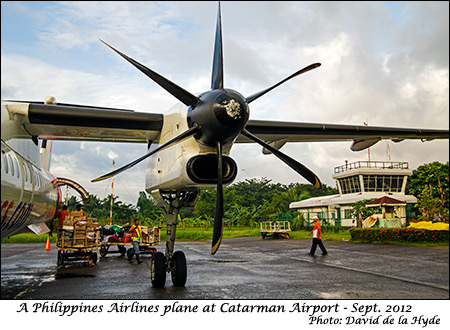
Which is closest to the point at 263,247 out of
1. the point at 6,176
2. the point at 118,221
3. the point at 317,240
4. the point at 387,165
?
the point at 317,240

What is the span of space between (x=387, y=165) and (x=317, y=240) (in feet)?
17.8

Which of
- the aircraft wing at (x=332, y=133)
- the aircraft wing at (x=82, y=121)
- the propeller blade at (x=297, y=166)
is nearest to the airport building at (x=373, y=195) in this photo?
the aircraft wing at (x=332, y=133)

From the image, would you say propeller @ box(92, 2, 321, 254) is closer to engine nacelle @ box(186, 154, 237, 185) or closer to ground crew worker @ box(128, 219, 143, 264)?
engine nacelle @ box(186, 154, 237, 185)

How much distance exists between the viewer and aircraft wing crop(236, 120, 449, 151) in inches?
306

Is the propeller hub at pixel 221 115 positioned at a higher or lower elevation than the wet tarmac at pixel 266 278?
higher

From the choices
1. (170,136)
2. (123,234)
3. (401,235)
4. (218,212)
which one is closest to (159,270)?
(218,212)

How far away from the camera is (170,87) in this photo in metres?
6.21

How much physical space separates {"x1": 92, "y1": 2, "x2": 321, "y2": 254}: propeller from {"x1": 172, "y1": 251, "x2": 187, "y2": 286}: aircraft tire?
2092 mm

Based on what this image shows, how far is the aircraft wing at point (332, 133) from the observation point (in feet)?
25.5

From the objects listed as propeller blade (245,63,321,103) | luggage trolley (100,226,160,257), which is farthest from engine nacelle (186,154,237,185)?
luggage trolley (100,226,160,257)

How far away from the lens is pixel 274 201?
10.3 metres

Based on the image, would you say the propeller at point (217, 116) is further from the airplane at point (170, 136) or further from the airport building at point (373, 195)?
the airport building at point (373, 195)

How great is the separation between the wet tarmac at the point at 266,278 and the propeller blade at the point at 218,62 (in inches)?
155

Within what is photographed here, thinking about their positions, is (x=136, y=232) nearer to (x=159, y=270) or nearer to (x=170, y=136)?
(x=159, y=270)
